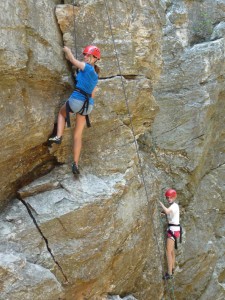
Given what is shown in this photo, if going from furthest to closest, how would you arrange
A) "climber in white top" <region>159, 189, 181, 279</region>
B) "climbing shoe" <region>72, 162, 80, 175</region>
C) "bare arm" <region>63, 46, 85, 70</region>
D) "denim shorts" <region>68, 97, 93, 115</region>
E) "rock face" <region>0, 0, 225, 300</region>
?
"climber in white top" <region>159, 189, 181, 279</region>
"climbing shoe" <region>72, 162, 80, 175</region>
"denim shorts" <region>68, 97, 93, 115</region>
"bare arm" <region>63, 46, 85, 70</region>
"rock face" <region>0, 0, 225, 300</region>

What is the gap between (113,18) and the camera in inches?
253

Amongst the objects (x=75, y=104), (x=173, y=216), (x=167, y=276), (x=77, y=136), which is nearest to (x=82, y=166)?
(x=77, y=136)

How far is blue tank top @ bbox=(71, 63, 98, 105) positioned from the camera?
559 cm

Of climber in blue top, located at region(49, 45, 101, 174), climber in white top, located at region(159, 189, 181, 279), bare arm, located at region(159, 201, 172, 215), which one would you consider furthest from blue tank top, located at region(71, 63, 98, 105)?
climber in white top, located at region(159, 189, 181, 279)

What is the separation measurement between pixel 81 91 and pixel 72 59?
51 centimetres

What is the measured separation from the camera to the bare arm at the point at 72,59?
5.54m

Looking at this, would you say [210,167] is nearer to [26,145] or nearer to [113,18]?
[113,18]

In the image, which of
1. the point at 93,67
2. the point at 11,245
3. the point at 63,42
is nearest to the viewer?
the point at 11,245

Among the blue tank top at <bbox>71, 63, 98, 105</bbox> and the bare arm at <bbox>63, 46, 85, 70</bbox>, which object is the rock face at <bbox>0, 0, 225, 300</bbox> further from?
the blue tank top at <bbox>71, 63, 98, 105</bbox>

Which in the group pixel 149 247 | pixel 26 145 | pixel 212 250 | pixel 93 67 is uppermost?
pixel 93 67

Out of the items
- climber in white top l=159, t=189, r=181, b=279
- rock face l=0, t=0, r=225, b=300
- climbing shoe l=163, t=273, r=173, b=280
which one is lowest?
climbing shoe l=163, t=273, r=173, b=280

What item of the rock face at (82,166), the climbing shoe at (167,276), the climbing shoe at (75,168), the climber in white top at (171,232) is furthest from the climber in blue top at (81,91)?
the climbing shoe at (167,276)

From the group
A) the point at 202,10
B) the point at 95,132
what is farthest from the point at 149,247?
the point at 202,10

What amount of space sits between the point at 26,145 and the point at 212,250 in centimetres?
640
